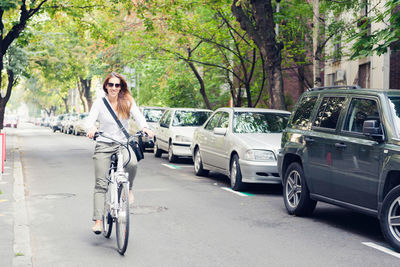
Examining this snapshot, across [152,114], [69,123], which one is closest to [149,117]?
[152,114]

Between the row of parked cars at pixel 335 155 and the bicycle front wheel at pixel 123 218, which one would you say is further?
the row of parked cars at pixel 335 155

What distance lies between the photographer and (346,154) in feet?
24.0

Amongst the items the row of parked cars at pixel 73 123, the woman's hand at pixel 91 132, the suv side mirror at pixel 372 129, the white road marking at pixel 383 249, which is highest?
the suv side mirror at pixel 372 129

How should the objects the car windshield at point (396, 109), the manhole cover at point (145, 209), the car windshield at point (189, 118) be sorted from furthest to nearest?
the car windshield at point (189, 118), the manhole cover at point (145, 209), the car windshield at point (396, 109)

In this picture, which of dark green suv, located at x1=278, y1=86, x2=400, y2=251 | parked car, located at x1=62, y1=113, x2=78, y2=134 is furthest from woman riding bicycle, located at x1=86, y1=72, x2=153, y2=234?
parked car, located at x1=62, y1=113, x2=78, y2=134

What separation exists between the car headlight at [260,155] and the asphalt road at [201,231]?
2.25 feet

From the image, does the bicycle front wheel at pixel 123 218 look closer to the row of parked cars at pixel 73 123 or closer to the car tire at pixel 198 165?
the car tire at pixel 198 165

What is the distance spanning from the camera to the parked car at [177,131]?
56.7ft

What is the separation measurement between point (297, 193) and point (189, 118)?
10.3 meters

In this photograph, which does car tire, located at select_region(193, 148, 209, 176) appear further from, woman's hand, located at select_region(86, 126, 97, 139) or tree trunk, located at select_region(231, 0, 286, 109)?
woman's hand, located at select_region(86, 126, 97, 139)

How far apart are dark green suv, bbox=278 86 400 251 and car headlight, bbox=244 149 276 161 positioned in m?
1.68

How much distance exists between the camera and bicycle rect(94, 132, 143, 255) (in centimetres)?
607

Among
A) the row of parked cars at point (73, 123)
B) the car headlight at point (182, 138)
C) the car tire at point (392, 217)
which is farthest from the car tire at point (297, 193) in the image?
the row of parked cars at point (73, 123)

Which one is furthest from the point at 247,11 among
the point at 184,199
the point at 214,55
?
the point at 184,199
